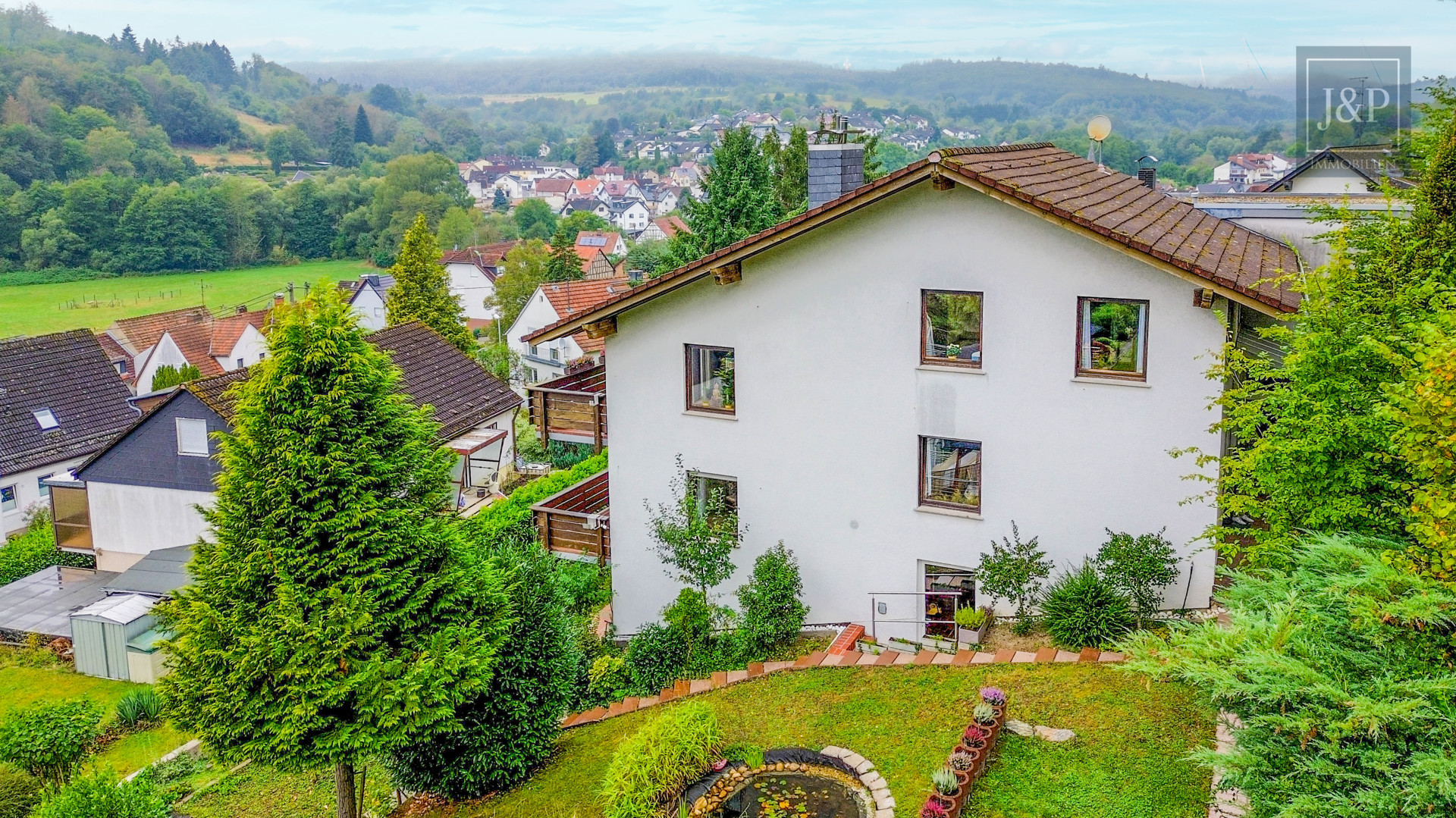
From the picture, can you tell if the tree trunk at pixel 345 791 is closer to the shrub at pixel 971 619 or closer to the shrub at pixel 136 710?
the shrub at pixel 971 619

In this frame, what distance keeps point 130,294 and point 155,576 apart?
98686mm

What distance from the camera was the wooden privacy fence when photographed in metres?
20.4

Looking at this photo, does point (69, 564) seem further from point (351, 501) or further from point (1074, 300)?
point (1074, 300)

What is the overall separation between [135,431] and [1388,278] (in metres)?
28.2

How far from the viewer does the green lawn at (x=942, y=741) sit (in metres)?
10.1

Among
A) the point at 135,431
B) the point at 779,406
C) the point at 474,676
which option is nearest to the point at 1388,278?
the point at 779,406

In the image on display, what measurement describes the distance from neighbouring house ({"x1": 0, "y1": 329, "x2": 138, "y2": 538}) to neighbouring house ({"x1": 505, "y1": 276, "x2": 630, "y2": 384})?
21.4 metres

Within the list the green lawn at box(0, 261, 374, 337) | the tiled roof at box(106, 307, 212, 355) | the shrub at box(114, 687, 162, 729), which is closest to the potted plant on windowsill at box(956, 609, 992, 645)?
the shrub at box(114, 687, 162, 729)

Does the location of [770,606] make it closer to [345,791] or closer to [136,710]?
[345,791]

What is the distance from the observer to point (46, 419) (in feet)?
114

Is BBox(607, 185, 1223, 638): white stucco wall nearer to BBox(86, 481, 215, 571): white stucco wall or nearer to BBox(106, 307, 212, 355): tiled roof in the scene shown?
BBox(86, 481, 215, 571): white stucco wall

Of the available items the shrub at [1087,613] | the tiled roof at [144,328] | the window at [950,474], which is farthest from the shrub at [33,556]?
the tiled roof at [144,328]

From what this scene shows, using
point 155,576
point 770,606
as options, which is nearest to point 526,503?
point 155,576

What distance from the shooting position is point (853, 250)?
55.0 ft
